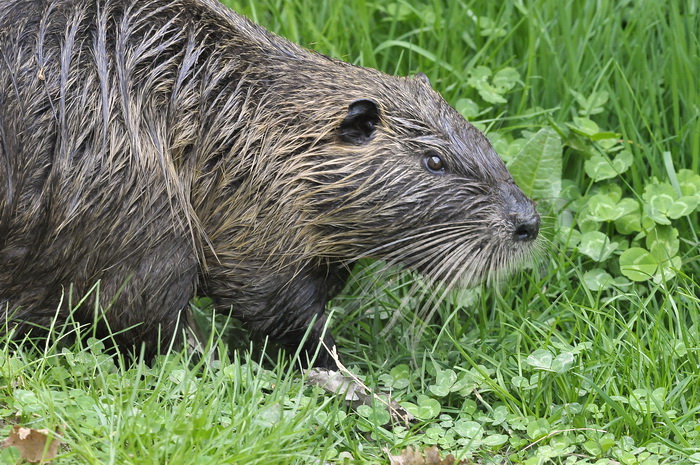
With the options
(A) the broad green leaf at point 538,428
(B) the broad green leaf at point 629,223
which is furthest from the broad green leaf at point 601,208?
(A) the broad green leaf at point 538,428

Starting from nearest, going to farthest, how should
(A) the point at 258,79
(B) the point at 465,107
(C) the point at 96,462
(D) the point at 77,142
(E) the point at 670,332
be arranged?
1. (C) the point at 96,462
2. (D) the point at 77,142
3. (A) the point at 258,79
4. (E) the point at 670,332
5. (B) the point at 465,107

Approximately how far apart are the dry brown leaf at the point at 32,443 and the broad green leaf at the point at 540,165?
262 centimetres

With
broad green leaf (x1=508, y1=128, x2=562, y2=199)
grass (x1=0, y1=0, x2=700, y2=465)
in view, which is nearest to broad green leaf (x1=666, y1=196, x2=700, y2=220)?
grass (x1=0, y1=0, x2=700, y2=465)

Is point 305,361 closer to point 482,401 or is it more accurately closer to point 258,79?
point 482,401

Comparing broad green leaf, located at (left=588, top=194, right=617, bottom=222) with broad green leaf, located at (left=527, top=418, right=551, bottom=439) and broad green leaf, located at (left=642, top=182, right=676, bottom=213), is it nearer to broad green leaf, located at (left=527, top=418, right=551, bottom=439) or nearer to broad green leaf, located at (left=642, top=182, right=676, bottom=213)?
broad green leaf, located at (left=642, top=182, right=676, bottom=213)

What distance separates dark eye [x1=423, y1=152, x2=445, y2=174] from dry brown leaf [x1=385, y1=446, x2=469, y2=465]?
1.03 m

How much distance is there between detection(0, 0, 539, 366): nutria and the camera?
3.74 metres

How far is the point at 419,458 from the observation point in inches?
134

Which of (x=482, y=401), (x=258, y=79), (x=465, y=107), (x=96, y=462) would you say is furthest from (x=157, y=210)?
(x=465, y=107)

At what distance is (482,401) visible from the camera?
3857 mm

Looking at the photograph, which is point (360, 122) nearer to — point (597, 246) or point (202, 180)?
point (202, 180)

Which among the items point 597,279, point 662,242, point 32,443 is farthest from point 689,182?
point 32,443

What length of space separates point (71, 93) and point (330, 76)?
0.96 metres

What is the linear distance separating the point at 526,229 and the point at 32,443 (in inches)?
73.1
